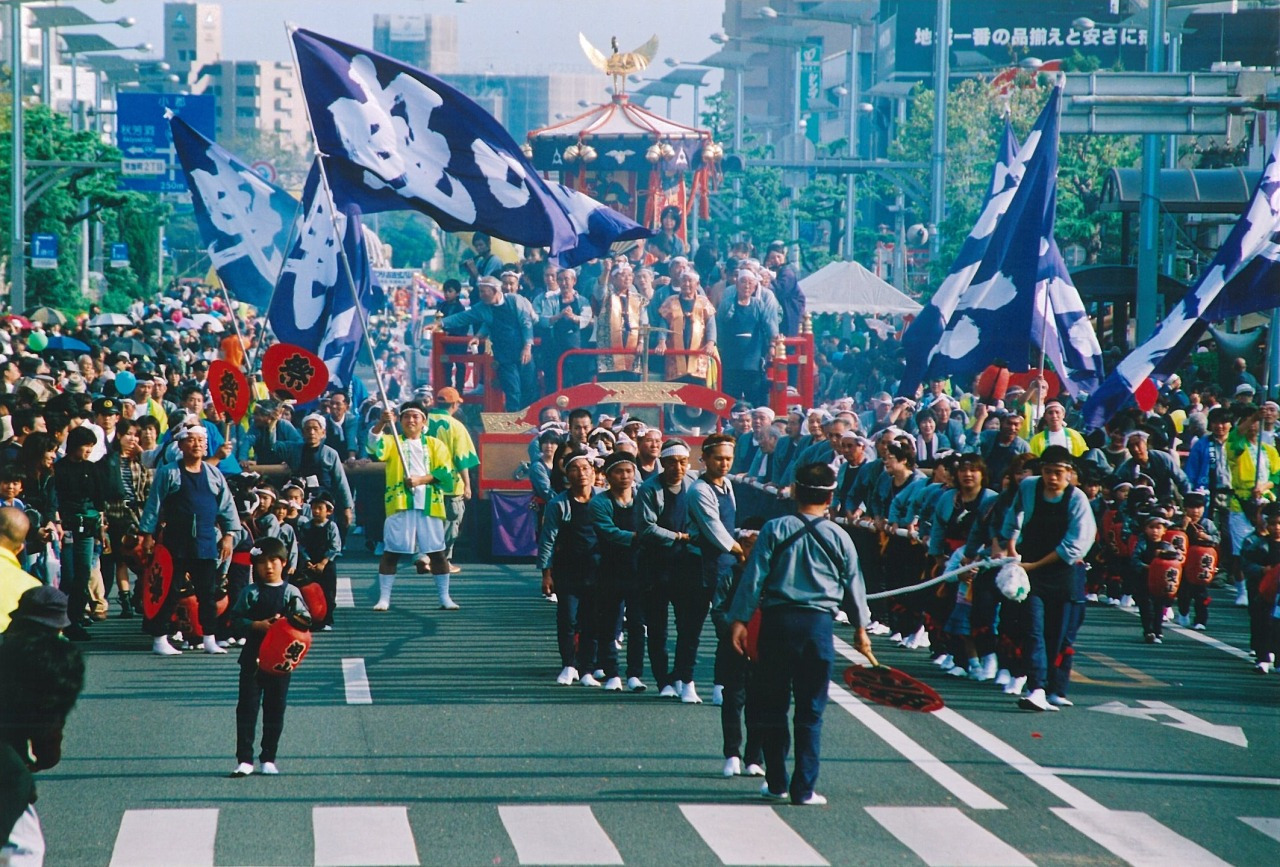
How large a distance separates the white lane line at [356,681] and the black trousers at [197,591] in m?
1.06

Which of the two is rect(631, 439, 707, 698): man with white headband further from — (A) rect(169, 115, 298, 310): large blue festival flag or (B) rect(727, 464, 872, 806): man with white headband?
(A) rect(169, 115, 298, 310): large blue festival flag

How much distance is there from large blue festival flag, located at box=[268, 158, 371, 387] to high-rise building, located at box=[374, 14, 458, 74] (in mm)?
1513

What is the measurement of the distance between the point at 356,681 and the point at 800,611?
4119 mm

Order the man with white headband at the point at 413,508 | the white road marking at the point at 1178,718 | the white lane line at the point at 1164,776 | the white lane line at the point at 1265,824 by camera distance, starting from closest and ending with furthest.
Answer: the white lane line at the point at 1265,824, the white lane line at the point at 1164,776, the white road marking at the point at 1178,718, the man with white headband at the point at 413,508

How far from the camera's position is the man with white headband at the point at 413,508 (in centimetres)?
1546

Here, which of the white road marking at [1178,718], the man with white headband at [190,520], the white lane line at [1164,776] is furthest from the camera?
the man with white headband at [190,520]

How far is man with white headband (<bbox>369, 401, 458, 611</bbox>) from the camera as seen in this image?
50.7ft

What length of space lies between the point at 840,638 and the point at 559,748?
15.4 ft

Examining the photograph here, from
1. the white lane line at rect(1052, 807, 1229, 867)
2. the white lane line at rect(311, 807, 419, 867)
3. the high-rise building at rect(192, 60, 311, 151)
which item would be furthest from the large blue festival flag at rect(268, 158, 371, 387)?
the high-rise building at rect(192, 60, 311, 151)

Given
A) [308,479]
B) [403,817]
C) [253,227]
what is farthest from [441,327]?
[403,817]

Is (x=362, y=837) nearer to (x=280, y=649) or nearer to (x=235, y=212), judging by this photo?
(x=280, y=649)

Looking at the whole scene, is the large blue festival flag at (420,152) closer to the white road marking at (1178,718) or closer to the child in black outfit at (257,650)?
the white road marking at (1178,718)

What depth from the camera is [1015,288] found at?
16.4 m

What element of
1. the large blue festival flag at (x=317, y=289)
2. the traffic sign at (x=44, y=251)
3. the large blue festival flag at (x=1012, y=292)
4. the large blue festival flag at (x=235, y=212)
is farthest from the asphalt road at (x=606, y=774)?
the traffic sign at (x=44, y=251)
